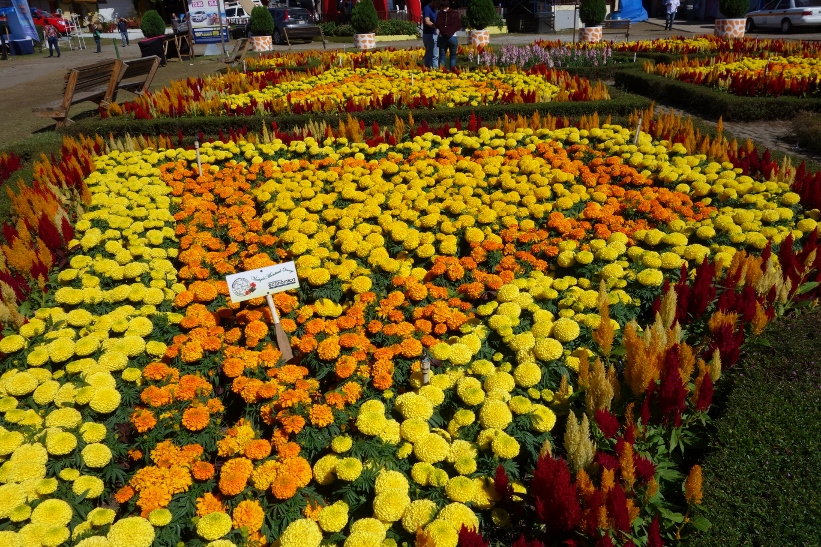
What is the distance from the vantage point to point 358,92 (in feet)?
35.3

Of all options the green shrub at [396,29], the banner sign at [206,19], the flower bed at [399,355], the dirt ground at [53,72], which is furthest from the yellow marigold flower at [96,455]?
the green shrub at [396,29]

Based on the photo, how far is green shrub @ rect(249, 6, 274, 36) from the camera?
22.1 metres

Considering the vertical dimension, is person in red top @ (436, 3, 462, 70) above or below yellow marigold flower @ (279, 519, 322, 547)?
above

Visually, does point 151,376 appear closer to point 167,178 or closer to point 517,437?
point 517,437

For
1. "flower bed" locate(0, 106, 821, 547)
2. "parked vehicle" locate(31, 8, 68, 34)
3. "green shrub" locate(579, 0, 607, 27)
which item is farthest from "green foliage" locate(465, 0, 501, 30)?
"parked vehicle" locate(31, 8, 68, 34)

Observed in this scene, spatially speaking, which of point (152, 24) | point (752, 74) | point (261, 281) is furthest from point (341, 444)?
point (152, 24)

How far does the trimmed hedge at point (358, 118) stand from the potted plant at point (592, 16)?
11035 mm

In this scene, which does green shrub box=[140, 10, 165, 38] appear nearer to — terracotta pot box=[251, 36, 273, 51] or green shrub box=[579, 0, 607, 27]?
terracotta pot box=[251, 36, 273, 51]

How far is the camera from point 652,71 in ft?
42.5

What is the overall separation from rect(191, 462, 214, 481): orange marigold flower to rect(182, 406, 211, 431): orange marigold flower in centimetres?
24

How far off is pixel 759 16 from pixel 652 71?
58.2 ft

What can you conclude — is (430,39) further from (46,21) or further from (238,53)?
(46,21)

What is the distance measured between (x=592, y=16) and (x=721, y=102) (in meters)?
10.4

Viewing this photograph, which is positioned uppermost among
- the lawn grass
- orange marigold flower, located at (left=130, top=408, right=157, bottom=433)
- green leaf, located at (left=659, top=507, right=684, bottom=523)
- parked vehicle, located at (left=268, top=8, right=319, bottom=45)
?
parked vehicle, located at (left=268, top=8, right=319, bottom=45)
